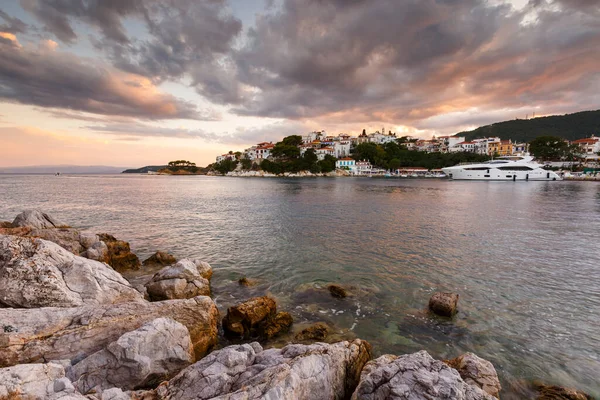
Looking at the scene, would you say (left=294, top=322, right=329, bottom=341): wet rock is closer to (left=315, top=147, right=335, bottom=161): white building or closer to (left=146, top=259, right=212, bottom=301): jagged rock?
(left=146, top=259, right=212, bottom=301): jagged rock

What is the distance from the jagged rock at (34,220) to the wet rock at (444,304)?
2080 centimetres

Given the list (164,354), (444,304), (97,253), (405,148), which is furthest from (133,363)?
(405,148)

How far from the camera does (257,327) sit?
25.2 feet

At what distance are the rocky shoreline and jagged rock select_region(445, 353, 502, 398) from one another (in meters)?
0.02

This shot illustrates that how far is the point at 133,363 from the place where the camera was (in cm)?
Result: 493

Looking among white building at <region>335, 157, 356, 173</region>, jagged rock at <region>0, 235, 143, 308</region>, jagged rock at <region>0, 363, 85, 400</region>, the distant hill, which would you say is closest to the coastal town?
white building at <region>335, 157, 356, 173</region>

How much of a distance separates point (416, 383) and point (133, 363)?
4979mm

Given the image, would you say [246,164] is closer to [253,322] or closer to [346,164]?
[346,164]

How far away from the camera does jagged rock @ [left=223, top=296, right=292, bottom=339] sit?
293 inches

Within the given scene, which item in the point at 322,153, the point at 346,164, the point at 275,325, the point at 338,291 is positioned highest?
the point at 322,153

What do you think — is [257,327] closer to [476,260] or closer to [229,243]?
[229,243]

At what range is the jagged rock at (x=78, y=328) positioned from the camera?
5078mm

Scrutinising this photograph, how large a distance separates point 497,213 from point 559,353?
25.4 metres

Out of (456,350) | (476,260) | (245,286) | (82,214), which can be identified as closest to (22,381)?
(245,286)
